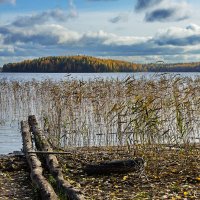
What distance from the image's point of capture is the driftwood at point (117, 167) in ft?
32.0

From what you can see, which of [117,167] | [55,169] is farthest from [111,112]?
[55,169]

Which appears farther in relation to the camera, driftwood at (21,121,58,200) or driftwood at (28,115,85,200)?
driftwood at (21,121,58,200)

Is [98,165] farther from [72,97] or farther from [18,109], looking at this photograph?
[18,109]

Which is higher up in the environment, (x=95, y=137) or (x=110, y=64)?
(x=110, y=64)

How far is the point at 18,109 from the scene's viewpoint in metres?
28.1

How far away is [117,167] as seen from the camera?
32.1 feet

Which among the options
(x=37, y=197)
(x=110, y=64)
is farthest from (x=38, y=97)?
(x=110, y=64)

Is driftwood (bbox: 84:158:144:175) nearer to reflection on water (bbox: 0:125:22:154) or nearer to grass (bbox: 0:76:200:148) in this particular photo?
grass (bbox: 0:76:200:148)

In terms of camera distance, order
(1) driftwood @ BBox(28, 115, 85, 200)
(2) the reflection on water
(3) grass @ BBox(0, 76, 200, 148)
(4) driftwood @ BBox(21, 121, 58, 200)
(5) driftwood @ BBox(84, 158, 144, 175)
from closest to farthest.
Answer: (1) driftwood @ BBox(28, 115, 85, 200) < (4) driftwood @ BBox(21, 121, 58, 200) < (5) driftwood @ BBox(84, 158, 144, 175) < (3) grass @ BBox(0, 76, 200, 148) < (2) the reflection on water

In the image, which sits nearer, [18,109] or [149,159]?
[149,159]

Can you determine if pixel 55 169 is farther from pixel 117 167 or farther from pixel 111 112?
pixel 111 112

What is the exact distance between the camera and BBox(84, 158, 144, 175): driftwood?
9.74 meters

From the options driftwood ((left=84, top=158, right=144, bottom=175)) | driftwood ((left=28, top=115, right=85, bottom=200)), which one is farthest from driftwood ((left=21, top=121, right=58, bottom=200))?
driftwood ((left=84, top=158, right=144, bottom=175))

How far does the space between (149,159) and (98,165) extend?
5.40 ft
